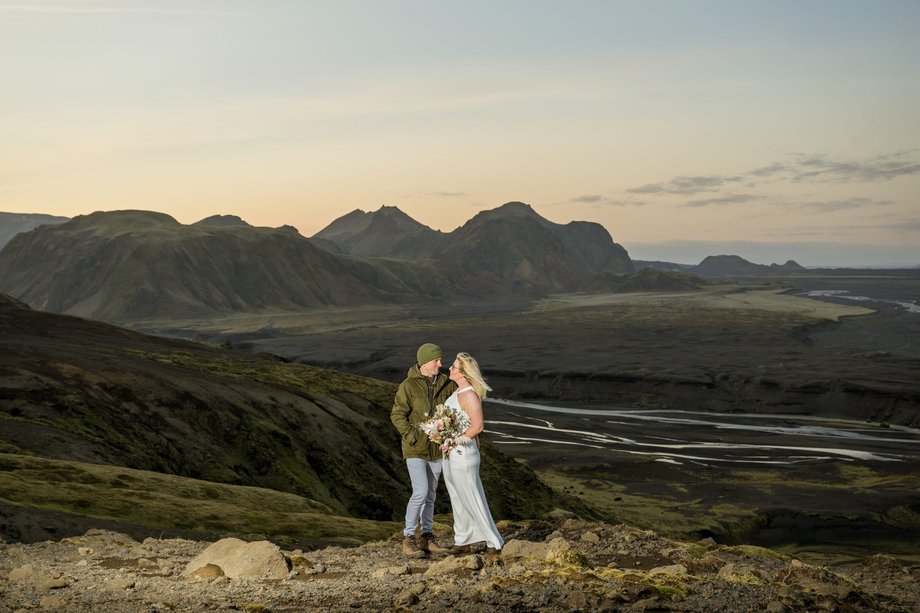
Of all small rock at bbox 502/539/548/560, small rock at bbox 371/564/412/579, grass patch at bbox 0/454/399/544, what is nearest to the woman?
small rock at bbox 502/539/548/560

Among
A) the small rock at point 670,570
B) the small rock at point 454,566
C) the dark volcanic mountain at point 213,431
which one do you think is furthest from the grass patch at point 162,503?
the small rock at point 670,570

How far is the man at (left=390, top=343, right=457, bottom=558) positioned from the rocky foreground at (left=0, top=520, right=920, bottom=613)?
3.43 ft

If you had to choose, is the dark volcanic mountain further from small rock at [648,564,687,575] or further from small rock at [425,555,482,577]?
small rock at [648,564,687,575]

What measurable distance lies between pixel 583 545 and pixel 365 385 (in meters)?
53.4

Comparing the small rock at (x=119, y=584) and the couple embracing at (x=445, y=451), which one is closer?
the small rock at (x=119, y=584)

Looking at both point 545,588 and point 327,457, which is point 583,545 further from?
point 327,457

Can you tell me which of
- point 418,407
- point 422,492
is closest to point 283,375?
point 422,492

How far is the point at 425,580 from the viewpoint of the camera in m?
12.5

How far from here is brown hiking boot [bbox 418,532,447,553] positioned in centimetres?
1447

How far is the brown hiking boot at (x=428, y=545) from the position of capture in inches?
570

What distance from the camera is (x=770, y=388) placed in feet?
370

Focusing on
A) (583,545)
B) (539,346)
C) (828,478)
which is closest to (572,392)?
(539,346)

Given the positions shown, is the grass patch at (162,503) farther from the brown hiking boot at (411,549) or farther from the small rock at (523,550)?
the small rock at (523,550)

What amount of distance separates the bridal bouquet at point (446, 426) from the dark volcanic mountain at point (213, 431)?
1513 cm
